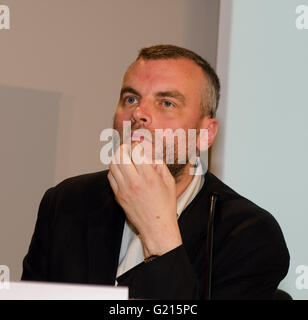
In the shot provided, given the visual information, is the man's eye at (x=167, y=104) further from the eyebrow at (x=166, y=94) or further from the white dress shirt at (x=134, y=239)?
the white dress shirt at (x=134, y=239)

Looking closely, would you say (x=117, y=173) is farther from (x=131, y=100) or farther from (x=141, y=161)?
(x=131, y=100)

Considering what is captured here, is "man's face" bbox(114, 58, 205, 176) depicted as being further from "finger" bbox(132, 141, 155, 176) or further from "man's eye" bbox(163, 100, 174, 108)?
→ "finger" bbox(132, 141, 155, 176)

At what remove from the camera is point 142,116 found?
172 cm

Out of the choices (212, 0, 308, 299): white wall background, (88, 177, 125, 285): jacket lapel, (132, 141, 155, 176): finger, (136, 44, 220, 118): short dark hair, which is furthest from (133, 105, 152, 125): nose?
(212, 0, 308, 299): white wall background

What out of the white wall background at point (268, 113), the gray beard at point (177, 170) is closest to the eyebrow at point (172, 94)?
the gray beard at point (177, 170)

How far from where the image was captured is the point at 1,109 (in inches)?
100

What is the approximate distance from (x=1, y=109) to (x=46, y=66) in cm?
29

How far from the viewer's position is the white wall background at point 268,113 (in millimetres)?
2205

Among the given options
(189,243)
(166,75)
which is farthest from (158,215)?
(166,75)

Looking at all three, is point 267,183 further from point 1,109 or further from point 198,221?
point 1,109

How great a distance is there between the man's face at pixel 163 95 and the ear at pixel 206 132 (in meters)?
0.07

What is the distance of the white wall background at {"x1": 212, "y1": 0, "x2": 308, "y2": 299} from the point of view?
7.23 feet

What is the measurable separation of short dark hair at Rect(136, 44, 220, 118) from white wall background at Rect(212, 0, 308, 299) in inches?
13.6

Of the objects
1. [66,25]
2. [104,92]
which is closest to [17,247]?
[104,92]
